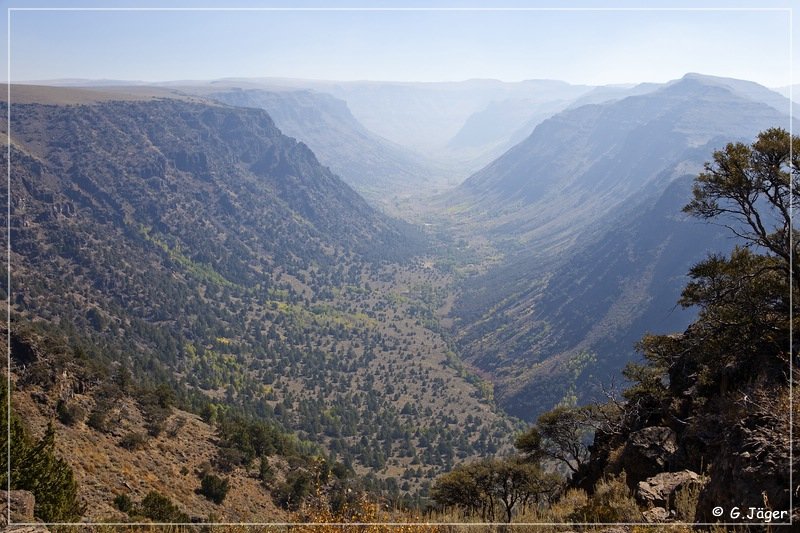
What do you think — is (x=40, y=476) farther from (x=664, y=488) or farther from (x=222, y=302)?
(x=222, y=302)

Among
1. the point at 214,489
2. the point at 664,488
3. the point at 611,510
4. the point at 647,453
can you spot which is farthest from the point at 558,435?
the point at 214,489

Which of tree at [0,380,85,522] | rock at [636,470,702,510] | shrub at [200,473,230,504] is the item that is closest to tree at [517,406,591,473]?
rock at [636,470,702,510]

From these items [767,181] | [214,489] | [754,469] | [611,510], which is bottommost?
[214,489]

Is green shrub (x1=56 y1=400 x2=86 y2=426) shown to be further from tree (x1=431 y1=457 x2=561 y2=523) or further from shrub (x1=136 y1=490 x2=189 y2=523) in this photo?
tree (x1=431 y1=457 x2=561 y2=523)

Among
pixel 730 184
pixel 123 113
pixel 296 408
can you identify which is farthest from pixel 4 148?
pixel 730 184

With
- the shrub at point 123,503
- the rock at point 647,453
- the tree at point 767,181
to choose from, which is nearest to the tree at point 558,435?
the rock at point 647,453
